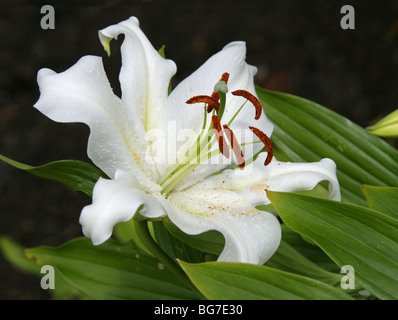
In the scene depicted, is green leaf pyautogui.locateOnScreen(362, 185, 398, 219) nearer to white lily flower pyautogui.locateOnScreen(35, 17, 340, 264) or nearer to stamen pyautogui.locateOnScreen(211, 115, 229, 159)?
white lily flower pyautogui.locateOnScreen(35, 17, 340, 264)

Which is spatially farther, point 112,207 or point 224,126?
point 224,126

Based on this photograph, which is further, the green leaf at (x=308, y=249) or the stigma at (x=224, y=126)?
the green leaf at (x=308, y=249)

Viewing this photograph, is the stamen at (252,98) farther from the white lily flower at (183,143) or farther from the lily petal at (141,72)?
the lily petal at (141,72)

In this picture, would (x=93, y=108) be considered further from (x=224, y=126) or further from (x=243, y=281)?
(x=243, y=281)

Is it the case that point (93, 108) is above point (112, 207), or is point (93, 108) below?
above

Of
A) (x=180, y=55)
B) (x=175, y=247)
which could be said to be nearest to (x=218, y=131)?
(x=175, y=247)

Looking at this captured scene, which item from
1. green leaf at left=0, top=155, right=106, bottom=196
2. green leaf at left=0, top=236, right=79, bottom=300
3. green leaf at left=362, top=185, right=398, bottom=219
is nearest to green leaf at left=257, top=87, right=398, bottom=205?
green leaf at left=362, top=185, right=398, bottom=219

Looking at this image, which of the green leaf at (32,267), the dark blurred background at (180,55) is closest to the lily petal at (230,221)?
the green leaf at (32,267)
